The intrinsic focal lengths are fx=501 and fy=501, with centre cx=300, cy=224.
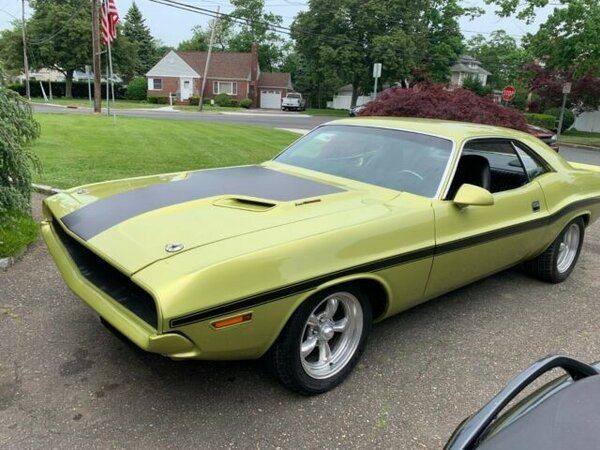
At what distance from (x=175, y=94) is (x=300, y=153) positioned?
165 feet

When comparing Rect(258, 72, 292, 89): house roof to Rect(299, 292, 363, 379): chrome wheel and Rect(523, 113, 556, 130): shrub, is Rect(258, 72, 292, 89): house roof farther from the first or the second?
Rect(299, 292, 363, 379): chrome wheel

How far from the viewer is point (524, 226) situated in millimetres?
3990

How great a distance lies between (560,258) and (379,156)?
93.1 inches

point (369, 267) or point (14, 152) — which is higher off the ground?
point (14, 152)

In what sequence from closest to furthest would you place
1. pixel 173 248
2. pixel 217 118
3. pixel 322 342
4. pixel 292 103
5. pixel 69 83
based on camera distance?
pixel 173 248, pixel 322 342, pixel 217 118, pixel 292 103, pixel 69 83

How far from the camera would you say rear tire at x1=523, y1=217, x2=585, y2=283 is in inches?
183

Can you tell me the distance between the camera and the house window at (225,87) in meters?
53.4

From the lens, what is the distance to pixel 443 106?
9.29 metres

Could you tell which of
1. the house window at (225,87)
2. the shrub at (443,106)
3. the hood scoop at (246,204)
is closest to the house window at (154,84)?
the house window at (225,87)

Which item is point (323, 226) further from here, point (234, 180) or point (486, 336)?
point (486, 336)

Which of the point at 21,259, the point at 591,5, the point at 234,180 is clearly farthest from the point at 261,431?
the point at 591,5

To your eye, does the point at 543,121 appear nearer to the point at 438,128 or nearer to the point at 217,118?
the point at 217,118

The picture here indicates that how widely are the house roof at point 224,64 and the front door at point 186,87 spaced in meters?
1.54

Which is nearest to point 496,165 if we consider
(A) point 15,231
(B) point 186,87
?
(A) point 15,231
